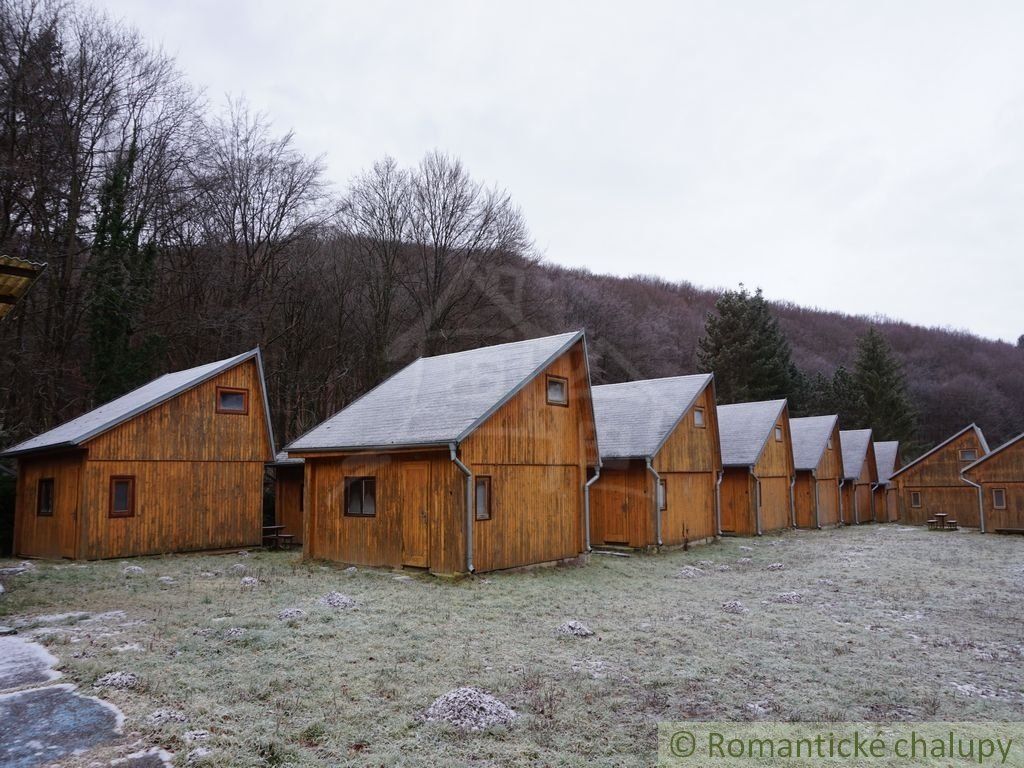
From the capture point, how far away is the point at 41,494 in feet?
62.4

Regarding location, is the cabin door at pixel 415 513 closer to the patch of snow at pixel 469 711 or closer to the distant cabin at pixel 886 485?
the patch of snow at pixel 469 711

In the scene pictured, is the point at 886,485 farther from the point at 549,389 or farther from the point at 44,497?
the point at 44,497

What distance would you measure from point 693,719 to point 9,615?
9.96m

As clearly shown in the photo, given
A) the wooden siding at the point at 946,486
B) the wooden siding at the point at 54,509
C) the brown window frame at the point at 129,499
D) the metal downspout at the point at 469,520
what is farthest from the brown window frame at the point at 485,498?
the wooden siding at the point at 946,486

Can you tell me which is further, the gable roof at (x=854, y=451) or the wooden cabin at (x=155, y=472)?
the gable roof at (x=854, y=451)

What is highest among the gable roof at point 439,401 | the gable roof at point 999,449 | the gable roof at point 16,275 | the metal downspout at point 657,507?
the gable roof at point 16,275

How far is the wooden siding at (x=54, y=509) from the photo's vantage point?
17.5 metres

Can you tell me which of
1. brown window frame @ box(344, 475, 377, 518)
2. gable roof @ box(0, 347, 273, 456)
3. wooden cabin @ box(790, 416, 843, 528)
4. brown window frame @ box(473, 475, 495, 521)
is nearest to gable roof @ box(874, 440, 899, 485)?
wooden cabin @ box(790, 416, 843, 528)

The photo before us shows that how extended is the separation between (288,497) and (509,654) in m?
16.0

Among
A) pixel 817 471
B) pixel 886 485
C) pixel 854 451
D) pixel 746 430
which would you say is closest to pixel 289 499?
pixel 746 430

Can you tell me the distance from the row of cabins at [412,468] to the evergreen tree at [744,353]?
93.6 feet

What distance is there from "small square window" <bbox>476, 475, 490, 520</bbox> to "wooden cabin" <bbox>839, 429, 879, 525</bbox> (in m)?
28.5

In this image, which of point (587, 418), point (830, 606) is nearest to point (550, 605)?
point (830, 606)

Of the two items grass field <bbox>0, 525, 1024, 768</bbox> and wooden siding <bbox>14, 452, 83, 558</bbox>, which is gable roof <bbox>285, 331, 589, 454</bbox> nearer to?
grass field <bbox>0, 525, 1024, 768</bbox>
